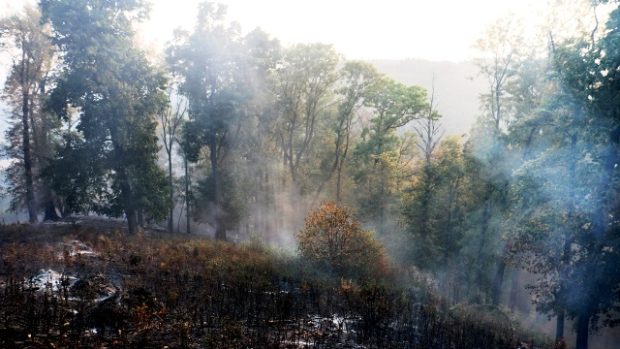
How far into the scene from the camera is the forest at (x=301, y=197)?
11.0 metres

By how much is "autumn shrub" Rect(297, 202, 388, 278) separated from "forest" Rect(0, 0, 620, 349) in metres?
0.10

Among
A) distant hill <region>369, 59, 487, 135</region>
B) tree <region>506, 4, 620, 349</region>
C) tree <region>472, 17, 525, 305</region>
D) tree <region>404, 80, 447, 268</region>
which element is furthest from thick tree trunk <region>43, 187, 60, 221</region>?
distant hill <region>369, 59, 487, 135</region>

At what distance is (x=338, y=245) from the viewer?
20047 mm

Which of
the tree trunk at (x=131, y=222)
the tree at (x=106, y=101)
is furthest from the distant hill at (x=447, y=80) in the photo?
the tree trunk at (x=131, y=222)

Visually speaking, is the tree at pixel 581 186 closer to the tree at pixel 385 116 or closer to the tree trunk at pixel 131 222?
the tree at pixel 385 116

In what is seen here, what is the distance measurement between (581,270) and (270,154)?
2732cm

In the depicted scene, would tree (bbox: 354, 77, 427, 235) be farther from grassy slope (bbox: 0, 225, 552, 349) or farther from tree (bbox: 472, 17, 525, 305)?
grassy slope (bbox: 0, 225, 552, 349)

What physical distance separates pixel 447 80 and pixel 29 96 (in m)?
154

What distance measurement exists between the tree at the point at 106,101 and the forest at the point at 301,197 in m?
0.12

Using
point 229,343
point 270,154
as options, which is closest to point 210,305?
point 229,343

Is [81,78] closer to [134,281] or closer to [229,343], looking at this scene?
[134,281]

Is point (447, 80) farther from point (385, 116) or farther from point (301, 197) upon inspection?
point (301, 197)

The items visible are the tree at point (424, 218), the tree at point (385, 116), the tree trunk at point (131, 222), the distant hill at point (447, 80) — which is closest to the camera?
the tree trunk at point (131, 222)

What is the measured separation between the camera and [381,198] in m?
29.7
